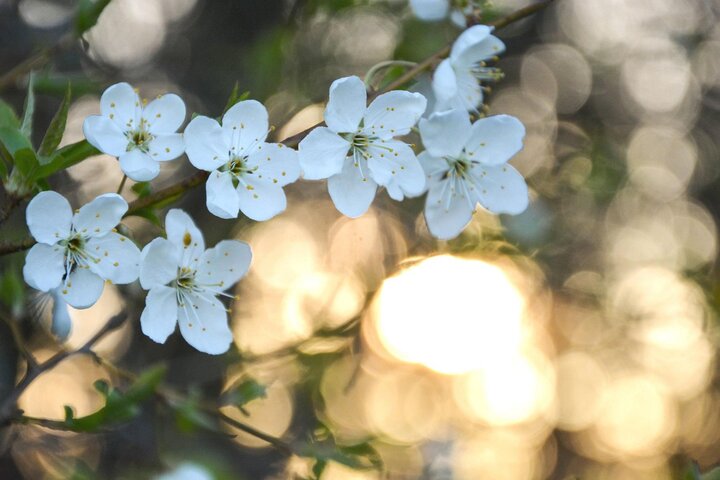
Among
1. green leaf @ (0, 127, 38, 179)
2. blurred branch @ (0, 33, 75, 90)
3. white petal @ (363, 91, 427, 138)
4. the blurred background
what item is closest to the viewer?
green leaf @ (0, 127, 38, 179)

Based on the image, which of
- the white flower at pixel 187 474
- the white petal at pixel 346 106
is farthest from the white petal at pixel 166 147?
the white flower at pixel 187 474

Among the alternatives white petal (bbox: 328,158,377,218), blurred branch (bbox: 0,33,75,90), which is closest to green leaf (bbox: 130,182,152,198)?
white petal (bbox: 328,158,377,218)

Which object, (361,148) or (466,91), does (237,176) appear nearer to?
(361,148)

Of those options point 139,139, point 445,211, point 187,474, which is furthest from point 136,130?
point 187,474

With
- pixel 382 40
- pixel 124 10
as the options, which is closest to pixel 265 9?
pixel 124 10

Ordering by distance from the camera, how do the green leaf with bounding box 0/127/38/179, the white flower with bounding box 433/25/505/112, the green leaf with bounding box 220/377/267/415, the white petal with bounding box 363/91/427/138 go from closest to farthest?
the green leaf with bounding box 0/127/38/179
the white petal with bounding box 363/91/427/138
the white flower with bounding box 433/25/505/112
the green leaf with bounding box 220/377/267/415

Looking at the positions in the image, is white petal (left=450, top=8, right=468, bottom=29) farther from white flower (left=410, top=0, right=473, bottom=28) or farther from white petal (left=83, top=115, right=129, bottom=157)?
white petal (left=83, top=115, right=129, bottom=157)

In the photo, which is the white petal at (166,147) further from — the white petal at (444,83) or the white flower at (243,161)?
the white petal at (444,83)

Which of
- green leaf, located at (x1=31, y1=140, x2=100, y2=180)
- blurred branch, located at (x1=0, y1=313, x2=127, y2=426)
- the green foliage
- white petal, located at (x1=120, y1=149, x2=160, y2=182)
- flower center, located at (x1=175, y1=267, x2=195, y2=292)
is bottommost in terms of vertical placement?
blurred branch, located at (x1=0, y1=313, x2=127, y2=426)
